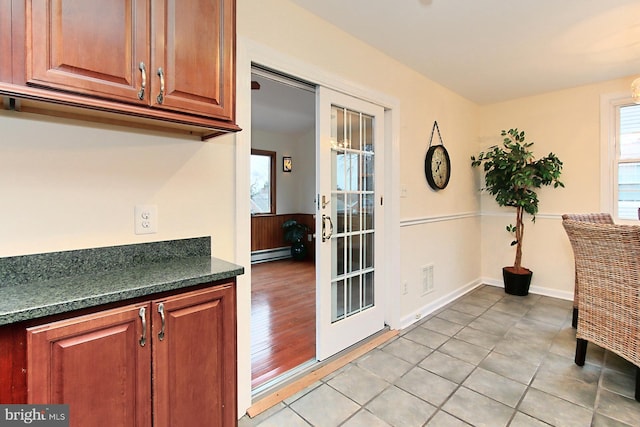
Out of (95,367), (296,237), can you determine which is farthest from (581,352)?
(296,237)

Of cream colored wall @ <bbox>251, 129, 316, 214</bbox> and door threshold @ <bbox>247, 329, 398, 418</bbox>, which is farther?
cream colored wall @ <bbox>251, 129, 316, 214</bbox>

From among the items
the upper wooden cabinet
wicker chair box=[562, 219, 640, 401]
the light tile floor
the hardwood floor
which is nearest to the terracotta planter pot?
the light tile floor

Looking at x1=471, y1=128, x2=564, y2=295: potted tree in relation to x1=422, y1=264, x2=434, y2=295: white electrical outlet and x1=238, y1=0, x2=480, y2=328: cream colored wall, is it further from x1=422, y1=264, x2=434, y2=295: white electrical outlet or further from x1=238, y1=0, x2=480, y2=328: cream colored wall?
x1=422, y1=264, x2=434, y2=295: white electrical outlet

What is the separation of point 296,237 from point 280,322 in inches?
117

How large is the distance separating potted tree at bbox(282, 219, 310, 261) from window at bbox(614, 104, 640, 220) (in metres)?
4.48

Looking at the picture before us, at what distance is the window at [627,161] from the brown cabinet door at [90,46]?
4.48 m

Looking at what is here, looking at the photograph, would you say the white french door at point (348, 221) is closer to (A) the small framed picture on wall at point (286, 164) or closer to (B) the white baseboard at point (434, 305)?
(B) the white baseboard at point (434, 305)

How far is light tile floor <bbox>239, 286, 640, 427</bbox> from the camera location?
165cm

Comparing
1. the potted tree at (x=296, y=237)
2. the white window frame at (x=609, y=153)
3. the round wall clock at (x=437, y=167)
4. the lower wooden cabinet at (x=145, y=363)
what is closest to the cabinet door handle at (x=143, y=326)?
the lower wooden cabinet at (x=145, y=363)

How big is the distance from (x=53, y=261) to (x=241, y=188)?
2.79 feet

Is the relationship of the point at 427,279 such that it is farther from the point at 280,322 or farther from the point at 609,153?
the point at 609,153

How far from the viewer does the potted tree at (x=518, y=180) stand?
3.45 metres

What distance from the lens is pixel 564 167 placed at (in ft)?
11.8

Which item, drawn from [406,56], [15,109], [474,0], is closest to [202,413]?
[15,109]
